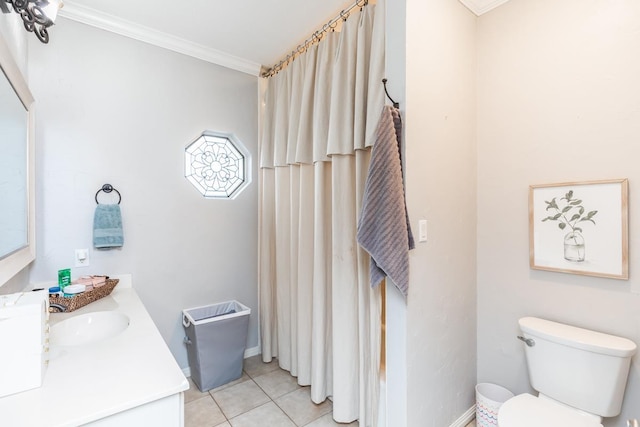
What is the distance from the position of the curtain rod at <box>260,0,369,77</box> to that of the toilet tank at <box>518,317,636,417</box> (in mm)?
2036

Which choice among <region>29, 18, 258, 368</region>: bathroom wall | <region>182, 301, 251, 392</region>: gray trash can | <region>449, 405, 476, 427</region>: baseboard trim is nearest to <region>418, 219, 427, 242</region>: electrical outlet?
<region>449, 405, 476, 427</region>: baseboard trim

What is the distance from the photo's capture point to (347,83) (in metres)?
1.72

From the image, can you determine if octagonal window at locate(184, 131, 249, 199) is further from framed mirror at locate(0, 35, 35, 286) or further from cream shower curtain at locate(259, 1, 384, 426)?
framed mirror at locate(0, 35, 35, 286)

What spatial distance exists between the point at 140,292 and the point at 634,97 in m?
3.02

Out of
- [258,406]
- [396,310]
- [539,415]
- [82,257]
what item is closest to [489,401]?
[539,415]

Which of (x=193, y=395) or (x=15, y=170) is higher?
(x=15, y=170)

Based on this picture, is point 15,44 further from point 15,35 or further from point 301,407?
point 301,407

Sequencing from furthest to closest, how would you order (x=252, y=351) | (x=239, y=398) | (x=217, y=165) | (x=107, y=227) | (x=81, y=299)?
(x=252, y=351) < (x=217, y=165) < (x=239, y=398) < (x=107, y=227) < (x=81, y=299)

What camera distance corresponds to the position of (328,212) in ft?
6.42

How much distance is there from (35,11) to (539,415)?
9.01 feet

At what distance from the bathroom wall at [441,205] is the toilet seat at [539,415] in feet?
1.15

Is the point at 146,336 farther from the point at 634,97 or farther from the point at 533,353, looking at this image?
the point at 634,97

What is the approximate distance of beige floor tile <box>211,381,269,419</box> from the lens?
1907mm

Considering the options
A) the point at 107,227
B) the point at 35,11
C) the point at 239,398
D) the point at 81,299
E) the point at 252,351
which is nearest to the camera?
the point at 35,11
